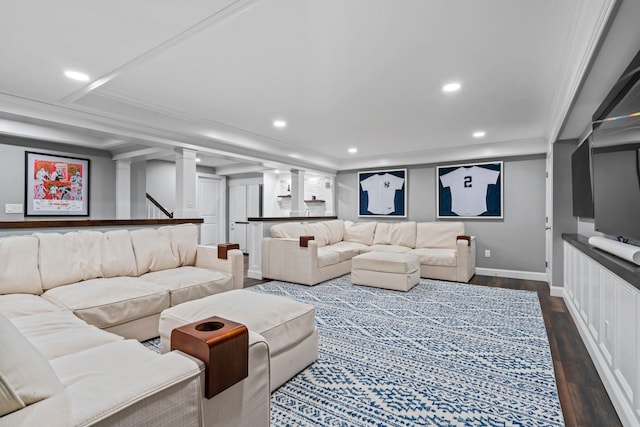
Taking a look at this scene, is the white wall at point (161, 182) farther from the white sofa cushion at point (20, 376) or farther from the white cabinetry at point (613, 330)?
the white cabinetry at point (613, 330)

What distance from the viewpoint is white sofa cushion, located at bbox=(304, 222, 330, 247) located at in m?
5.69

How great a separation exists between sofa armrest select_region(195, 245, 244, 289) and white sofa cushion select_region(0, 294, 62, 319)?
55.7 inches

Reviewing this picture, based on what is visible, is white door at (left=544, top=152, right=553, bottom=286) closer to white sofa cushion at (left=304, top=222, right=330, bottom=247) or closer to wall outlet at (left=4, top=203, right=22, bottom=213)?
white sofa cushion at (left=304, top=222, right=330, bottom=247)

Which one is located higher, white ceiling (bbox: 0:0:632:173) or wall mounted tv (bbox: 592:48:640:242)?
white ceiling (bbox: 0:0:632:173)

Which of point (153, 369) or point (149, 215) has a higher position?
point (149, 215)

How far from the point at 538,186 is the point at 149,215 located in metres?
6.79

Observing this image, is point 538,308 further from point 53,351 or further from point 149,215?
point 149,215

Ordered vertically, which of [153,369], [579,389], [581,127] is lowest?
[579,389]

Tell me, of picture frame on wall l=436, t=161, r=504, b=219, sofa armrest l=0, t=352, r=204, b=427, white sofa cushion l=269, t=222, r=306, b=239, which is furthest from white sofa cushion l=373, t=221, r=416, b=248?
sofa armrest l=0, t=352, r=204, b=427

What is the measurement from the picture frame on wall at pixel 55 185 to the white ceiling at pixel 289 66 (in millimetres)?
526

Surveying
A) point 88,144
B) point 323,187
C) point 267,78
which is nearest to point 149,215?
point 88,144

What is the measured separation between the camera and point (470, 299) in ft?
12.8

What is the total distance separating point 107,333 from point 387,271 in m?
3.31

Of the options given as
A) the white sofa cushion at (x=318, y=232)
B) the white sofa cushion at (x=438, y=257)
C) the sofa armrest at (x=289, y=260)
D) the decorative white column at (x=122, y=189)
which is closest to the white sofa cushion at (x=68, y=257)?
the sofa armrest at (x=289, y=260)
